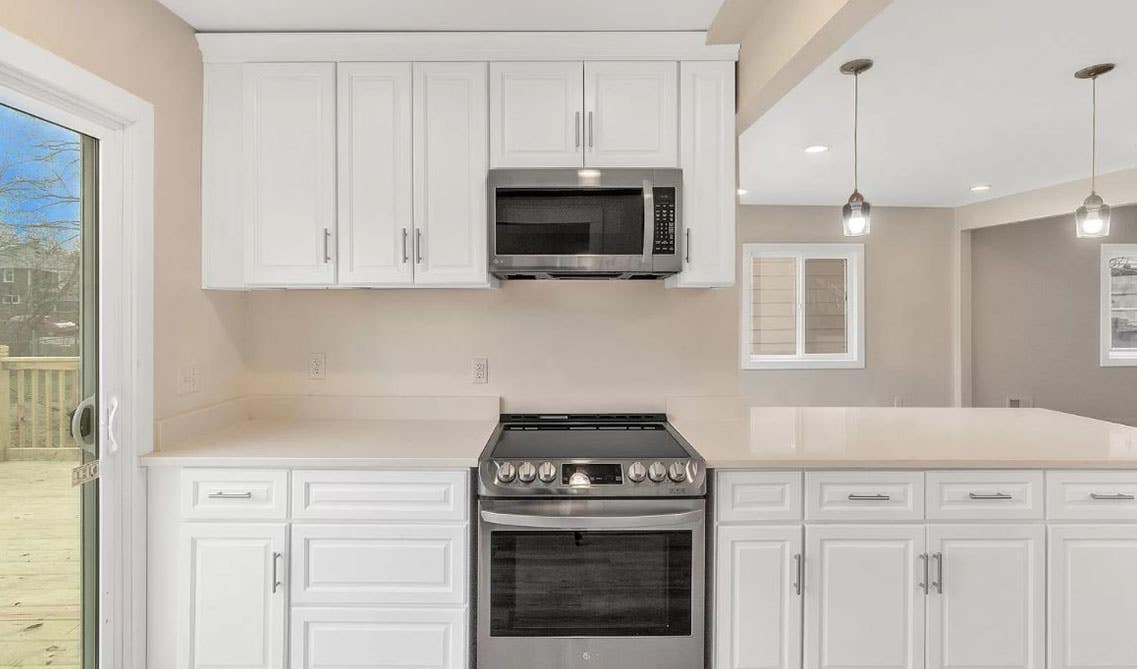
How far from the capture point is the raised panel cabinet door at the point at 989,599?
1979 millimetres

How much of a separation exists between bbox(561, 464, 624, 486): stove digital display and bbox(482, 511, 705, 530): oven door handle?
10 cm

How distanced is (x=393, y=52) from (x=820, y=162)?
3.36 metres

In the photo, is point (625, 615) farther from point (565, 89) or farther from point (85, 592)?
point (565, 89)

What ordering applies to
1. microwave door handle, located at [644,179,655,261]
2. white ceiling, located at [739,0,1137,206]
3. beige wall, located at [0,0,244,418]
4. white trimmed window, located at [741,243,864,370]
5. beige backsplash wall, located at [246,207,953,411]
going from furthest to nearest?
1. white trimmed window, located at [741,243,864,370]
2. beige backsplash wall, located at [246,207,953,411]
3. white ceiling, located at [739,0,1137,206]
4. microwave door handle, located at [644,179,655,261]
5. beige wall, located at [0,0,244,418]

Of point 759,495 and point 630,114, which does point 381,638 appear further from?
point 630,114

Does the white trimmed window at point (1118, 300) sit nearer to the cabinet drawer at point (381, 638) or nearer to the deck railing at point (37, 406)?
the cabinet drawer at point (381, 638)

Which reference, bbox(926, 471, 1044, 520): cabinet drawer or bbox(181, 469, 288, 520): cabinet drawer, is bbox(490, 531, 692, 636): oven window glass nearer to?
bbox(181, 469, 288, 520): cabinet drawer

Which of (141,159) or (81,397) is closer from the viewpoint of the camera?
(81,397)

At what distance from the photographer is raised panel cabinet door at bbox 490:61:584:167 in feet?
7.68

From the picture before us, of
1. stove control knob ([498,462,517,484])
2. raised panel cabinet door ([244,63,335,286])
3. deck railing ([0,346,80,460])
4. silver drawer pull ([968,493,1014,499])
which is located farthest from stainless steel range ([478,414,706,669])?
deck railing ([0,346,80,460])

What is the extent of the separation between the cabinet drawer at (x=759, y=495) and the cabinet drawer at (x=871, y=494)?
45mm

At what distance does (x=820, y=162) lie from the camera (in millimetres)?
4555

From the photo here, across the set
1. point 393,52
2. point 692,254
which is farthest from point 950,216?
point 393,52

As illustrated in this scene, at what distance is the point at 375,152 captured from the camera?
2348mm
